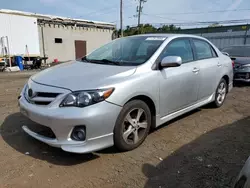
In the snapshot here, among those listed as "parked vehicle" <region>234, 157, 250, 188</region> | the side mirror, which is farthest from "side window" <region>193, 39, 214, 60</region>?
"parked vehicle" <region>234, 157, 250, 188</region>

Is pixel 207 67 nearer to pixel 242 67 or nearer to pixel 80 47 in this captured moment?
pixel 242 67

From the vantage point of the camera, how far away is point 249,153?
304cm

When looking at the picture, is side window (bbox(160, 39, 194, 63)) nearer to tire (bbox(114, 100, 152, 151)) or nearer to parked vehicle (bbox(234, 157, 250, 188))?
tire (bbox(114, 100, 152, 151))

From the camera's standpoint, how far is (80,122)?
2445 mm

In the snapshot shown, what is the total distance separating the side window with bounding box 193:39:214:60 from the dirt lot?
1376mm

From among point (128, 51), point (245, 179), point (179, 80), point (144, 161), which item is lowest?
point (144, 161)

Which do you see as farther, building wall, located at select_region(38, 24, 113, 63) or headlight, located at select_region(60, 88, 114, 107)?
building wall, located at select_region(38, 24, 113, 63)

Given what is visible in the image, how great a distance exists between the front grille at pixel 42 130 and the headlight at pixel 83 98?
39 cm

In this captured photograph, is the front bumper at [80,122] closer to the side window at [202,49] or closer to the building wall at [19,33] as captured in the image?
the side window at [202,49]

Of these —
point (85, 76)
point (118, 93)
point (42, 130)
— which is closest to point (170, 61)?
point (118, 93)

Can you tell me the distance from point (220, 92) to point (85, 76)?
339 centimetres

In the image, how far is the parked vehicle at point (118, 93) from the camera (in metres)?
2.51

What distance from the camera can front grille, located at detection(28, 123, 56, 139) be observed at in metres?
2.64

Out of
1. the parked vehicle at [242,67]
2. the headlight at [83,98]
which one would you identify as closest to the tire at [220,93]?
the parked vehicle at [242,67]
